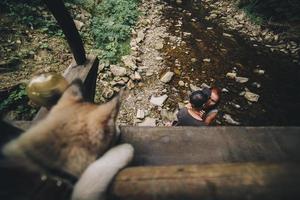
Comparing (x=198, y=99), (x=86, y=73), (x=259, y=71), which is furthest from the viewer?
(x=259, y=71)

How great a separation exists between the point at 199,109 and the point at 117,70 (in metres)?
2.24

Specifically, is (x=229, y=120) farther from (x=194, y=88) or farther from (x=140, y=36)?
(x=140, y=36)

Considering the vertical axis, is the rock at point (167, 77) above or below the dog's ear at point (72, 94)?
below

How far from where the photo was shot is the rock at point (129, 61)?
541 cm

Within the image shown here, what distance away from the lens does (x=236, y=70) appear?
18.6 feet

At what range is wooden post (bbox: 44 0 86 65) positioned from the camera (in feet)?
6.88

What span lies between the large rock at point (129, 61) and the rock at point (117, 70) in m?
0.20

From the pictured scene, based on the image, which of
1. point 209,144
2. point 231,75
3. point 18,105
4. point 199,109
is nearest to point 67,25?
point 209,144

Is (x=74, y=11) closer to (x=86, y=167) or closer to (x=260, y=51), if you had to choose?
(x=260, y=51)

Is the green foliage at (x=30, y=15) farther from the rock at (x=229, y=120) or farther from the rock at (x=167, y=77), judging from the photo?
the rock at (x=229, y=120)

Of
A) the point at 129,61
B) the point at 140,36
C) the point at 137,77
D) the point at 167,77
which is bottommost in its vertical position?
Answer: the point at 167,77

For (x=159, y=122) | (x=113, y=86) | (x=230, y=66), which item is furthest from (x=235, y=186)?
(x=230, y=66)

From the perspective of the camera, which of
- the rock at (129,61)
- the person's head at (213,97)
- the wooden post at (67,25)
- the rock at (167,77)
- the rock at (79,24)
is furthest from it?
the rock at (79,24)

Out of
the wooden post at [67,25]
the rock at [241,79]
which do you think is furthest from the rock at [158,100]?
the wooden post at [67,25]
